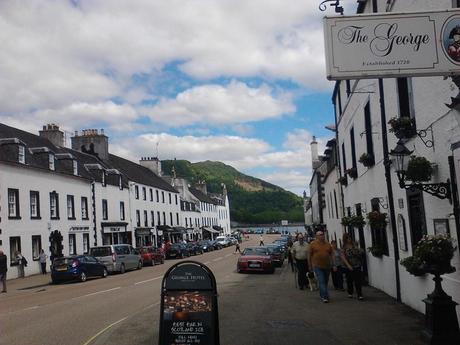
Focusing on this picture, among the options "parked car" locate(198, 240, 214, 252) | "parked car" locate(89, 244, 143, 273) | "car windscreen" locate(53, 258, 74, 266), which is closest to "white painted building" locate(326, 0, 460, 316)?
"car windscreen" locate(53, 258, 74, 266)

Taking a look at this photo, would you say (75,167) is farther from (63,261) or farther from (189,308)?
(189,308)

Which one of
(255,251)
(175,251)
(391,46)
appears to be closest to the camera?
(391,46)

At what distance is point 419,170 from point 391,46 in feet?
11.3

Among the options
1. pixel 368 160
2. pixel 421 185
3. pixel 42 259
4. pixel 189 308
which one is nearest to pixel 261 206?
pixel 42 259

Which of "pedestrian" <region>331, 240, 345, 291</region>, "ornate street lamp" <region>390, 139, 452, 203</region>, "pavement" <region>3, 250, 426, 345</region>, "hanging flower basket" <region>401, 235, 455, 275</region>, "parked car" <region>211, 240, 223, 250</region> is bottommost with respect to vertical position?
"parked car" <region>211, 240, 223, 250</region>

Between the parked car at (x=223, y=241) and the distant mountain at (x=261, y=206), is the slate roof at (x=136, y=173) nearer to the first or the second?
the parked car at (x=223, y=241)

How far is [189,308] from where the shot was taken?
737 cm

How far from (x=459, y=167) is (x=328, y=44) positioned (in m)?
3.35

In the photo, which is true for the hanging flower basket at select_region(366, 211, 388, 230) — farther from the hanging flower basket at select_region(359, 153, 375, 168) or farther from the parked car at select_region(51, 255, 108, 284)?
the parked car at select_region(51, 255, 108, 284)

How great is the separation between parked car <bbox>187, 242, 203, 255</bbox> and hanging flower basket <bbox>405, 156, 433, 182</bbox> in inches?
1607

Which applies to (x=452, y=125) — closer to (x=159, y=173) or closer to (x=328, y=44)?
(x=328, y=44)

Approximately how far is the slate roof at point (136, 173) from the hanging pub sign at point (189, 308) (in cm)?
4434

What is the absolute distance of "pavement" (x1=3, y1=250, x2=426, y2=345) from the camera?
927 centimetres

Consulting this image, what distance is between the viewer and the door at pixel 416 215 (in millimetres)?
10359
